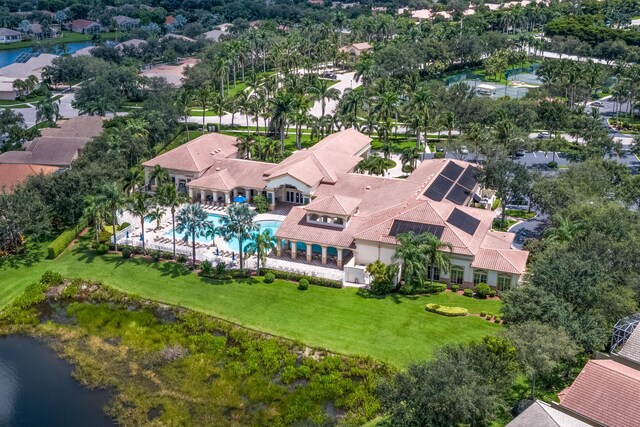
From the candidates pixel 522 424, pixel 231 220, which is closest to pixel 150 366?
pixel 231 220

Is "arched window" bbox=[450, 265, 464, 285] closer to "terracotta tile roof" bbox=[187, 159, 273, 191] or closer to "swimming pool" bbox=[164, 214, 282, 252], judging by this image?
"swimming pool" bbox=[164, 214, 282, 252]

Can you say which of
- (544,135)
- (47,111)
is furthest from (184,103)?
(544,135)

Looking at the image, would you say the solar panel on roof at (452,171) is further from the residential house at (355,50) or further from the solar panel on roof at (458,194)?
the residential house at (355,50)

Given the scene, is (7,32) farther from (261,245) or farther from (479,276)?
(479,276)

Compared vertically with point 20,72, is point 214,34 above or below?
above

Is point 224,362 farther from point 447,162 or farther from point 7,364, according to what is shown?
point 447,162
